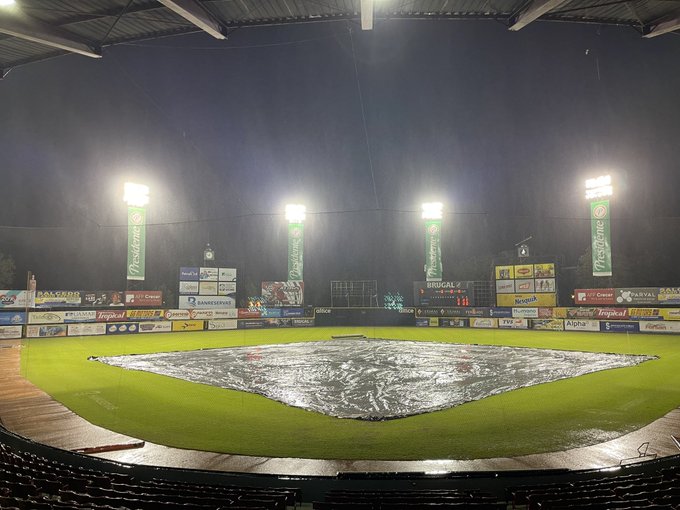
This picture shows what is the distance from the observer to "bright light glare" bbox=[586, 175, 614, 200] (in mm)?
39469

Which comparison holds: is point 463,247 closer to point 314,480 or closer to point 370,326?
point 370,326

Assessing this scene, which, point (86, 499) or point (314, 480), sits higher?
point (86, 499)

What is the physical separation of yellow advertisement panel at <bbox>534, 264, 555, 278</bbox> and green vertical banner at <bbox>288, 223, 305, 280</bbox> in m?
24.5

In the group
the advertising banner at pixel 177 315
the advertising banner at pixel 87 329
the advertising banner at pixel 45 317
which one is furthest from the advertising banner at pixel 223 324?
the advertising banner at pixel 45 317

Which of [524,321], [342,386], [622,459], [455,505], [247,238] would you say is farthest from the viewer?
[247,238]

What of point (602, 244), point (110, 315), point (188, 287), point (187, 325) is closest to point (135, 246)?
point (110, 315)

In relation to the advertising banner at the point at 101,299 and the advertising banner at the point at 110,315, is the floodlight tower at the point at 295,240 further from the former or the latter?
the advertising banner at the point at 101,299

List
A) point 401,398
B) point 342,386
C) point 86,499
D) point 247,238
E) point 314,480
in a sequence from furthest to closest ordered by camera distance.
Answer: point 247,238 < point 342,386 < point 401,398 < point 314,480 < point 86,499

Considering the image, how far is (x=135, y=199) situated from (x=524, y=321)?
39472mm

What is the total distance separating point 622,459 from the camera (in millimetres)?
9117

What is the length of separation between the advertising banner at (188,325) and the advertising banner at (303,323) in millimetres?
9966

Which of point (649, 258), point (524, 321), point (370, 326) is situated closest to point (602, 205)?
point (524, 321)

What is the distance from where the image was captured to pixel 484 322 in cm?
4538

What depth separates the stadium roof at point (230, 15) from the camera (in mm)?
15000
